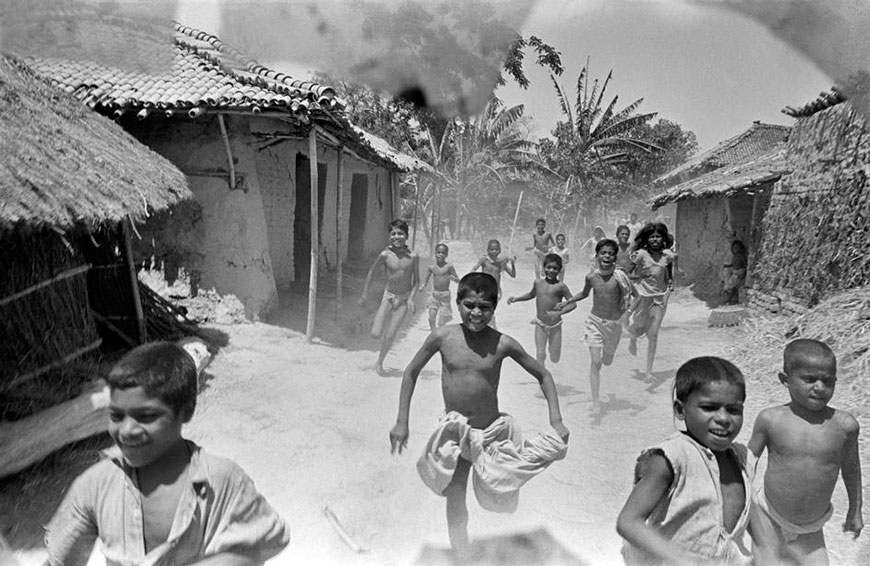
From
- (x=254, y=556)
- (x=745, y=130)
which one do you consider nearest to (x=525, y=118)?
(x=745, y=130)

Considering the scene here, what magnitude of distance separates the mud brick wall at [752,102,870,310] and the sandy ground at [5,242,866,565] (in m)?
1.44

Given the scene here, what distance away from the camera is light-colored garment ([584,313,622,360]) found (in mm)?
4906

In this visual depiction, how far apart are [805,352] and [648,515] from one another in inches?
40.0

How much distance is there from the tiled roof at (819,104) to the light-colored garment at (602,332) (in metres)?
4.31

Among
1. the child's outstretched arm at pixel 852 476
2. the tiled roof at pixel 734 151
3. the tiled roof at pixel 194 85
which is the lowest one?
the child's outstretched arm at pixel 852 476

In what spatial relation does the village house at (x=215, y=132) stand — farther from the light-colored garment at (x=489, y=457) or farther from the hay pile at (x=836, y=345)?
the hay pile at (x=836, y=345)

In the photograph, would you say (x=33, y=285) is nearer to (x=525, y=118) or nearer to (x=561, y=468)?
Result: (x=561, y=468)

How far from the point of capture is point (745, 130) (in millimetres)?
20828

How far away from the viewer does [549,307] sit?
520 cm

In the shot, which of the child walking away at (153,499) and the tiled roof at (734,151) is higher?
the tiled roof at (734,151)

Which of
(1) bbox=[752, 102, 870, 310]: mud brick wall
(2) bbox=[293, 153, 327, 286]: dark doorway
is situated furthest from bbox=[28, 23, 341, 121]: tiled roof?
(1) bbox=[752, 102, 870, 310]: mud brick wall

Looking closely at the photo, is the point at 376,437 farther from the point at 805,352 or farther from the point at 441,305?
the point at 805,352

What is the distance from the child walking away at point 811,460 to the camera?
2.14 meters

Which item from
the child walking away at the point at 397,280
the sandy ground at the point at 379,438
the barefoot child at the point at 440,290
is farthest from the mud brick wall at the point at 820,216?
the child walking away at the point at 397,280
